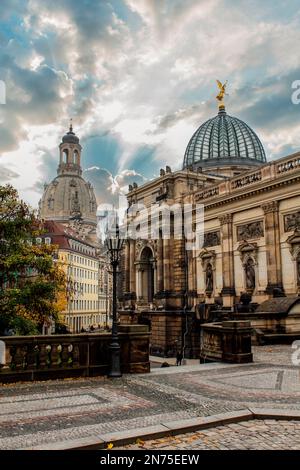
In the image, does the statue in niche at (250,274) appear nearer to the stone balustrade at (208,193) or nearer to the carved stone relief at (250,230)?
the carved stone relief at (250,230)

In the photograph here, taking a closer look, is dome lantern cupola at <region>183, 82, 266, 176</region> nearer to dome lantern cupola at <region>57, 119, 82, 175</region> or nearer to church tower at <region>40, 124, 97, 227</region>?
church tower at <region>40, 124, 97, 227</region>

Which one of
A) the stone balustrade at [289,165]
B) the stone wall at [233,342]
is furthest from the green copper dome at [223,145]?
the stone wall at [233,342]

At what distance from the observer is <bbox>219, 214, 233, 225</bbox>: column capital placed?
38.2 meters

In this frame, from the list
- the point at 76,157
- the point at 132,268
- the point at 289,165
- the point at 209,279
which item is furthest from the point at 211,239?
the point at 76,157

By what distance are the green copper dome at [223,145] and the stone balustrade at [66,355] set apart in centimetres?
4569

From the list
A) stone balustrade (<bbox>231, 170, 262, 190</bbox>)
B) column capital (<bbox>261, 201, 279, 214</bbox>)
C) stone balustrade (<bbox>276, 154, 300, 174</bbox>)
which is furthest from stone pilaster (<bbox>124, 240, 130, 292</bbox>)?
stone balustrade (<bbox>276, 154, 300, 174</bbox>)

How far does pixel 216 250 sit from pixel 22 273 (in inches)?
768

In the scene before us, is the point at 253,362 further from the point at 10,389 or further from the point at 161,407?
the point at 10,389

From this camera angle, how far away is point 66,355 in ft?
41.9

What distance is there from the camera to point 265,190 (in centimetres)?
3453

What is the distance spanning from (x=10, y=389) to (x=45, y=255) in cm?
1548

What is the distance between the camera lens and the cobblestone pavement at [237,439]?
6766 millimetres

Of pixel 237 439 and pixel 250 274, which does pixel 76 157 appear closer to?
pixel 250 274

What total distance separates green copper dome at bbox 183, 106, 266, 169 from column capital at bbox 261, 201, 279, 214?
75.3 ft
